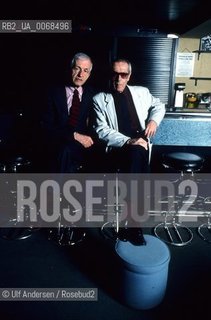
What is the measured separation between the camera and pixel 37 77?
226 inches

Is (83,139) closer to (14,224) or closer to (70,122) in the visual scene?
(70,122)

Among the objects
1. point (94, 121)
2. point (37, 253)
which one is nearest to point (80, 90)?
point (94, 121)

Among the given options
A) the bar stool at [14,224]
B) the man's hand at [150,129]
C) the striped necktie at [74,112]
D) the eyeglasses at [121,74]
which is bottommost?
the bar stool at [14,224]

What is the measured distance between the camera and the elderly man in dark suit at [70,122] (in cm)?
318

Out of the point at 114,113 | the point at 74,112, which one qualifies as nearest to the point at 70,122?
the point at 74,112

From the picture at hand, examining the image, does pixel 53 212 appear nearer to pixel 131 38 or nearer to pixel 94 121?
pixel 94 121

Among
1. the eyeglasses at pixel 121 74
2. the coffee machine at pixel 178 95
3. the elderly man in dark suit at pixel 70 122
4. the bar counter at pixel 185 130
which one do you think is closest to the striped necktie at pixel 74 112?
the elderly man in dark suit at pixel 70 122

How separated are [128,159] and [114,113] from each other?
0.66 metres

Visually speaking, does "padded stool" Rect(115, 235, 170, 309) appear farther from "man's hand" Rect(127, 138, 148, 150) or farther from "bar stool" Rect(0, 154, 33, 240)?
"bar stool" Rect(0, 154, 33, 240)

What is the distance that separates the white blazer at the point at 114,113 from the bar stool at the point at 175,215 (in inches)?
19.5

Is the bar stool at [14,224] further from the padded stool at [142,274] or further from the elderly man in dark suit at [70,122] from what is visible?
the padded stool at [142,274]

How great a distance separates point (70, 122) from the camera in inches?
131

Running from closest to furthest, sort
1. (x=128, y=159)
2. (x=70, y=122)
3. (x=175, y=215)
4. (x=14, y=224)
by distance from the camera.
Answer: (x=128, y=159) < (x=70, y=122) < (x=14, y=224) < (x=175, y=215)

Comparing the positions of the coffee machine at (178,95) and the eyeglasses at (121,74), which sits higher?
the eyeglasses at (121,74)
